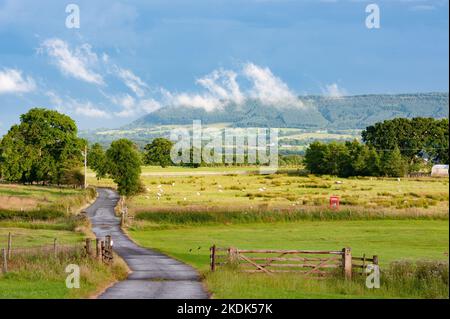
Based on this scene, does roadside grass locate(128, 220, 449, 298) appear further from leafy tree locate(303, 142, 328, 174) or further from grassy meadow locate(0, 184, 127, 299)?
leafy tree locate(303, 142, 328, 174)

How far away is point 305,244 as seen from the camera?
178ft

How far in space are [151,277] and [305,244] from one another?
Result: 2189 cm

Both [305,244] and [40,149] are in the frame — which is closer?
[305,244]

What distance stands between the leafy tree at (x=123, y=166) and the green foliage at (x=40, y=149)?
24.6 m

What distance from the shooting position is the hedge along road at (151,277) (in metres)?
27.1

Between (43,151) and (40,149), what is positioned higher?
(40,149)

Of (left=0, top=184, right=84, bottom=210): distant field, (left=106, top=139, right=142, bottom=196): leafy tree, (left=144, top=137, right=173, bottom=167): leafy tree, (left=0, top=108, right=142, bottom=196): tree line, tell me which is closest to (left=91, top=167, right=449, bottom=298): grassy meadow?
(left=106, top=139, right=142, bottom=196): leafy tree

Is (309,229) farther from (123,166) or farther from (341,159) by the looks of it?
(341,159)

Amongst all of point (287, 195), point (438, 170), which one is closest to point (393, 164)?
point (438, 170)

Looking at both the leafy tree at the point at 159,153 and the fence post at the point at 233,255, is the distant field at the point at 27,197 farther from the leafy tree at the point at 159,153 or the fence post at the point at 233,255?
the leafy tree at the point at 159,153

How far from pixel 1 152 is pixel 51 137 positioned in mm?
8018

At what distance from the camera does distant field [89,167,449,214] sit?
82387 mm

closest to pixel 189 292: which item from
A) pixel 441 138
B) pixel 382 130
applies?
pixel 441 138

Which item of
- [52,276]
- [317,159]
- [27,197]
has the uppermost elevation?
[317,159]
